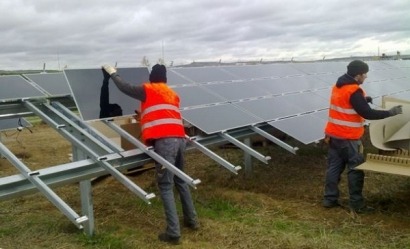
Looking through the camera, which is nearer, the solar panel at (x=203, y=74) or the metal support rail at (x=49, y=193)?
the metal support rail at (x=49, y=193)

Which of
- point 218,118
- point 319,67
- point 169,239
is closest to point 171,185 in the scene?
point 169,239

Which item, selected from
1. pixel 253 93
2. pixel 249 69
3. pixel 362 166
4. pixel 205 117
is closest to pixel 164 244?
pixel 205 117

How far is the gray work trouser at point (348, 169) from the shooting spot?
21.6 feet

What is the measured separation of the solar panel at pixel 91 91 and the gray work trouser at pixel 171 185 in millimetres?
1180

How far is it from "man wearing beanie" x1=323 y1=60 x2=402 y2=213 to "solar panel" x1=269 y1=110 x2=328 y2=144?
0.52m

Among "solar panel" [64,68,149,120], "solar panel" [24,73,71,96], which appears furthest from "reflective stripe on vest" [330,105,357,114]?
"solar panel" [24,73,71,96]

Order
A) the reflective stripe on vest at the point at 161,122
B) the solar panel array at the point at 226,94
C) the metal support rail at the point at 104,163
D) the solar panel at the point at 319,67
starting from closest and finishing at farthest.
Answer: the metal support rail at the point at 104,163
the reflective stripe on vest at the point at 161,122
the solar panel array at the point at 226,94
the solar panel at the point at 319,67

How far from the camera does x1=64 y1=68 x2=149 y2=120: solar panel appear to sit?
6.32 metres

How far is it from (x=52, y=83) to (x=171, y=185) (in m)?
4.46

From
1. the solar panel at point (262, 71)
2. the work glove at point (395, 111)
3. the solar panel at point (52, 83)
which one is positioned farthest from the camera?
the solar panel at point (262, 71)

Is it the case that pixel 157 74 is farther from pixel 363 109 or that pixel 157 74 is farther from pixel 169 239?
pixel 363 109

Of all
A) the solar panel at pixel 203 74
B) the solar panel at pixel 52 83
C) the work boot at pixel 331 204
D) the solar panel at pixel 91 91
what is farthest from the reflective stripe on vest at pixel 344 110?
the solar panel at pixel 52 83

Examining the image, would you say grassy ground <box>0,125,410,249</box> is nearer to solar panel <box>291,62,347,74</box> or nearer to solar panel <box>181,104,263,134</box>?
solar panel <box>181,104,263,134</box>

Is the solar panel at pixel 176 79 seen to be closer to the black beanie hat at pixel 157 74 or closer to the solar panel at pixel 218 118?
the solar panel at pixel 218 118
